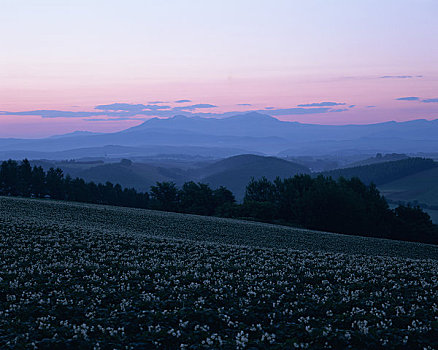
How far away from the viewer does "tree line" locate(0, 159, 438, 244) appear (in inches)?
3223

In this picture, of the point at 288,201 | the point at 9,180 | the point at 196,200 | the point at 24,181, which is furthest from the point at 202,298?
the point at 9,180

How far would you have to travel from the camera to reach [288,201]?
96.1 meters

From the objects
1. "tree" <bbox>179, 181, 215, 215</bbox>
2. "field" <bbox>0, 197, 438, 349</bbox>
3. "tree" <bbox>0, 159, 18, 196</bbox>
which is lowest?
"tree" <bbox>179, 181, 215, 215</bbox>

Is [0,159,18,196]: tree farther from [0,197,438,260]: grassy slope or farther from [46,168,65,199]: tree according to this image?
[0,197,438,260]: grassy slope

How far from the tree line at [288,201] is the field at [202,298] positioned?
55.6 metres

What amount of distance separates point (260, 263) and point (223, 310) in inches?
379

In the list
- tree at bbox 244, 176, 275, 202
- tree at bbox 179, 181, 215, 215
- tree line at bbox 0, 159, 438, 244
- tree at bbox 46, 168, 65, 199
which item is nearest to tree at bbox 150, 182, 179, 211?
tree line at bbox 0, 159, 438, 244

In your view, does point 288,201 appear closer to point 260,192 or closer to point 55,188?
point 260,192

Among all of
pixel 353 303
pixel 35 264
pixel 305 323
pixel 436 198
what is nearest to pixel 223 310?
pixel 305 323

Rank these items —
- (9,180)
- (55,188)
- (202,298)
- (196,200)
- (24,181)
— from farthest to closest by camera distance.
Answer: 1. (55,188)
2. (24,181)
3. (9,180)
4. (196,200)
5. (202,298)

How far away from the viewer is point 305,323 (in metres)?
13.6

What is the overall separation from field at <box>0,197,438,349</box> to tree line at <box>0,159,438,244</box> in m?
55.6

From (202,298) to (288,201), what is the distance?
82.0m

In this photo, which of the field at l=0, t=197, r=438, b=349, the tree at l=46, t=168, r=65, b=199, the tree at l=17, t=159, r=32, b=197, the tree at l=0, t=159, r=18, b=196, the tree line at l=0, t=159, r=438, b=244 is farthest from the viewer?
the tree at l=46, t=168, r=65, b=199
